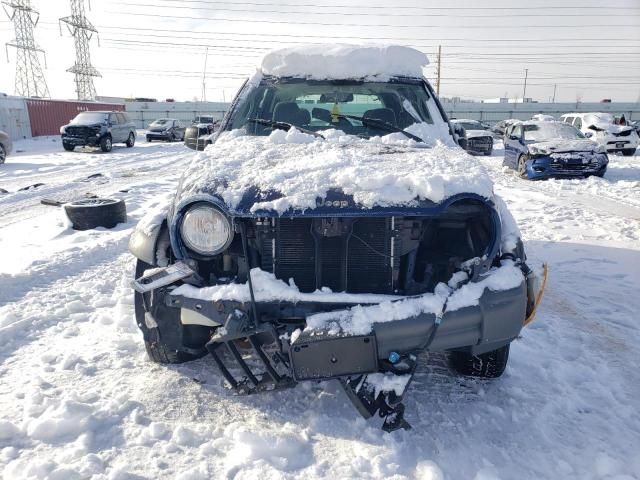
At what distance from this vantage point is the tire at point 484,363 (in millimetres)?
2850

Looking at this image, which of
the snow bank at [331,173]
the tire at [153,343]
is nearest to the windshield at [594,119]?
the snow bank at [331,173]

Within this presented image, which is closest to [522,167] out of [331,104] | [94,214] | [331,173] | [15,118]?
[331,104]

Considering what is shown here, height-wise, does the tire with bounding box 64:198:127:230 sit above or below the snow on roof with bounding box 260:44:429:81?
below

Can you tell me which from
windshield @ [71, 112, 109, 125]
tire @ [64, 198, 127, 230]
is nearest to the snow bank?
tire @ [64, 198, 127, 230]

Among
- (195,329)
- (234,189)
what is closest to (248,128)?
(234,189)

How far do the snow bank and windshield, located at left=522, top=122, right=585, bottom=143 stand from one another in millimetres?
10531

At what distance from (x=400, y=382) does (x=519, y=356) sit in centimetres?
130

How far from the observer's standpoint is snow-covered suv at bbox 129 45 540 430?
7.54 ft

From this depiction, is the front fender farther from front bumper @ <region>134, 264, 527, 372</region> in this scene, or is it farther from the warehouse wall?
the warehouse wall

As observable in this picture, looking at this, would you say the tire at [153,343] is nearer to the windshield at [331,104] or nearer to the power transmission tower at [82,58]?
the windshield at [331,104]

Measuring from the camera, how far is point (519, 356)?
324 centimetres

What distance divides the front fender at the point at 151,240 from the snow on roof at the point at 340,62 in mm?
1935

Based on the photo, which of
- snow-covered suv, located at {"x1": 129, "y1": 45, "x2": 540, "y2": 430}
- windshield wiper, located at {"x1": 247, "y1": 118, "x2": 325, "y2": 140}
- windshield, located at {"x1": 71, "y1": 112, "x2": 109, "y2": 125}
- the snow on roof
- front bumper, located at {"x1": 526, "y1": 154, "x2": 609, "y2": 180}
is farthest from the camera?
windshield, located at {"x1": 71, "y1": 112, "x2": 109, "y2": 125}

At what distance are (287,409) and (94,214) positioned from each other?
4815 mm
